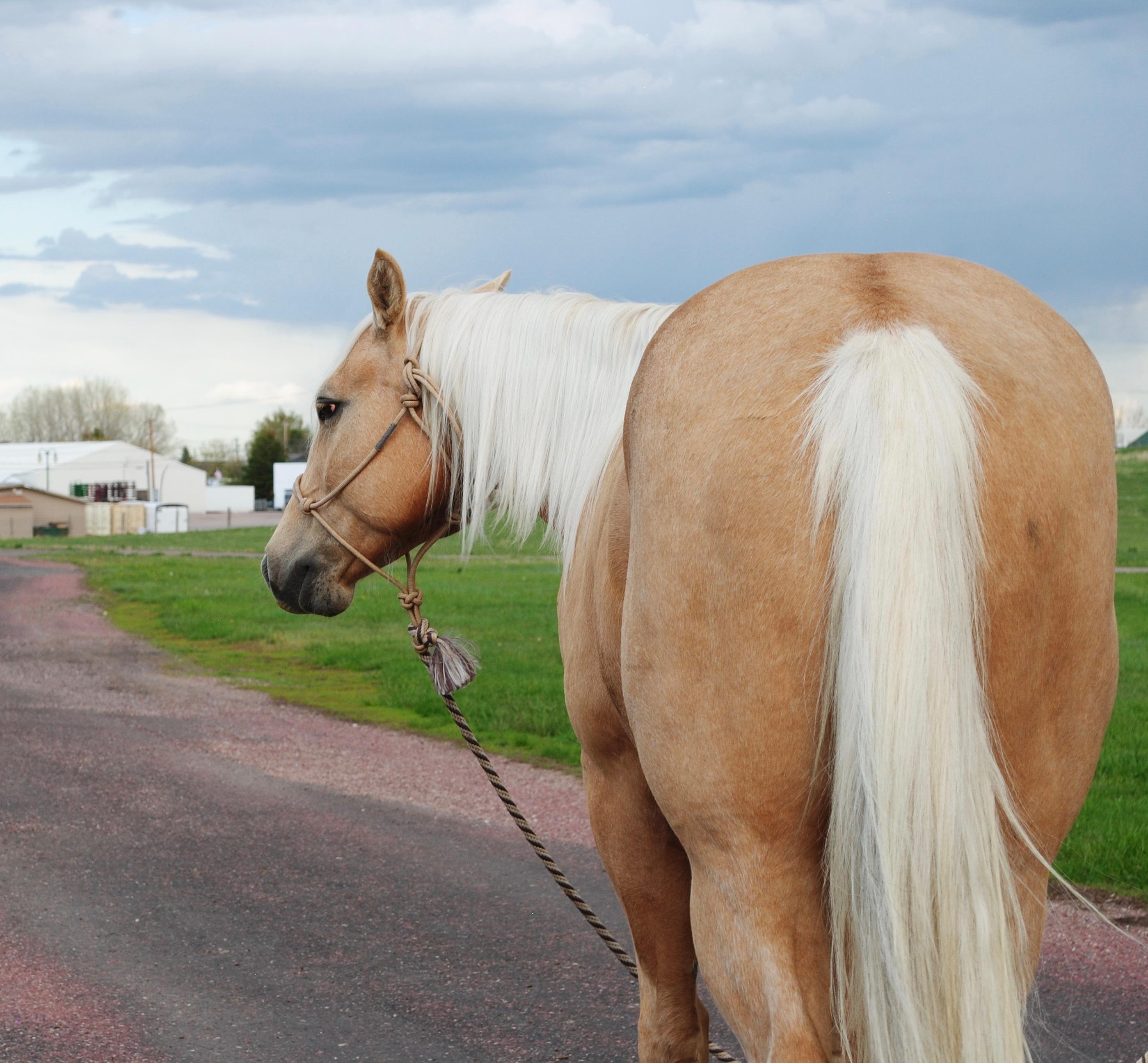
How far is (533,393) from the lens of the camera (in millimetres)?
2766

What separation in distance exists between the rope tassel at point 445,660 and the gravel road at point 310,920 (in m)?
1.32

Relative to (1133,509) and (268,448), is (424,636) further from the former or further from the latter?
(268,448)

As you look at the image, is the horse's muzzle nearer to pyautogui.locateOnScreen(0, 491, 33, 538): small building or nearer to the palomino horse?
the palomino horse

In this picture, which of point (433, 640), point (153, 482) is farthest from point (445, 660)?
point (153, 482)

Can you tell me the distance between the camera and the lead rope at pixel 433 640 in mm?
2850

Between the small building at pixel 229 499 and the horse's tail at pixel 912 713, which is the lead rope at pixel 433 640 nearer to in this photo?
the horse's tail at pixel 912 713

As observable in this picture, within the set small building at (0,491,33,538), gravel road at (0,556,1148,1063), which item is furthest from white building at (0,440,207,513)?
gravel road at (0,556,1148,1063)

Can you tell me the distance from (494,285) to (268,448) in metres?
77.7

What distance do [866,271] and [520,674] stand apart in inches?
336

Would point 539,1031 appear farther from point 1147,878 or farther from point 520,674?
point 520,674

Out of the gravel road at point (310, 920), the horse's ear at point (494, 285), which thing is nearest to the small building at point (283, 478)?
the gravel road at point (310, 920)

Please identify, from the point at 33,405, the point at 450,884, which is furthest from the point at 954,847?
the point at 33,405

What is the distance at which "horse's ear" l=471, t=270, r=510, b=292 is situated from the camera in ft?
10.6

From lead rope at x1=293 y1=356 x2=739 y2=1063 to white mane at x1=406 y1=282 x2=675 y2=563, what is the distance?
0.15ft
